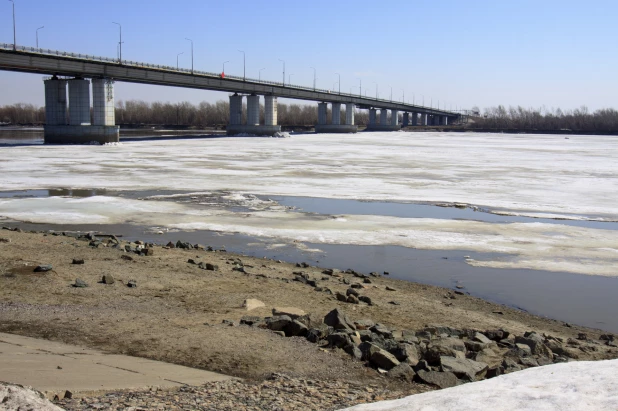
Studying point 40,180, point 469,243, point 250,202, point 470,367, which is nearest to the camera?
point 470,367

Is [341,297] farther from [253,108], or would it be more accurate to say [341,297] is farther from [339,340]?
[253,108]

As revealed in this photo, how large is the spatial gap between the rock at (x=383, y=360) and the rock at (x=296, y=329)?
1.34m

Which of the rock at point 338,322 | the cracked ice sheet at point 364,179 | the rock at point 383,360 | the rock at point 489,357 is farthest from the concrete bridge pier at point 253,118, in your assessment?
the rock at point 383,360

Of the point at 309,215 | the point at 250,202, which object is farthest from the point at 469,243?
the point at 250,202

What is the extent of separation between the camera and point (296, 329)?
29.2 feet

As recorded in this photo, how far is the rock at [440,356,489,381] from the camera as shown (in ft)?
24.4

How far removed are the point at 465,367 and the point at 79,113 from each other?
7226 centimetres

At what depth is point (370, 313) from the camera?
10.8 m

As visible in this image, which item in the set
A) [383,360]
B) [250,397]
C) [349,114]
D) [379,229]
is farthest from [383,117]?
[250,397]

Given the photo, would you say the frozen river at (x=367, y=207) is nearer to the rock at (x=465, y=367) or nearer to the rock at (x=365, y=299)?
the rock at (x=365, y=299)

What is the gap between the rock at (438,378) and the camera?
23.5 ft

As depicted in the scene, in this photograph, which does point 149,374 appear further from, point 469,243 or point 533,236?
point 533,236

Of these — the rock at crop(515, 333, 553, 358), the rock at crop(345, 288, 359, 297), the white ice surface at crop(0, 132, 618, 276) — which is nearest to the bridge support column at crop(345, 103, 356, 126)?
the white ice surface at crop(0, 132, 618, 276)

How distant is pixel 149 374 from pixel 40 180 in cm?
2607
